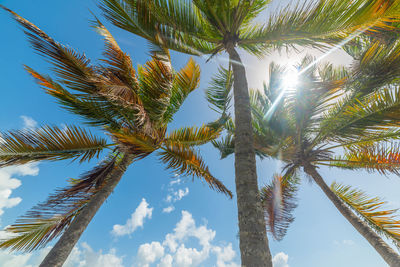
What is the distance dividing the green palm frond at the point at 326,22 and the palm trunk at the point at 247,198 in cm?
174

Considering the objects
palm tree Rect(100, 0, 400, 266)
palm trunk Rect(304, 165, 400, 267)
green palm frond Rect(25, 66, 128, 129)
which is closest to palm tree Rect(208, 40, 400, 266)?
palm trunk Rect(304, 165, 400, 267)

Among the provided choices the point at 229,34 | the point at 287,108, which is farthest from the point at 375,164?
the point at 229,34

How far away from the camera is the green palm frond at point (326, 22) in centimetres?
307

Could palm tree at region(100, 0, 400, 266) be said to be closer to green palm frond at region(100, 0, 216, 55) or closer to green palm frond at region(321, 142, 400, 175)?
green palm frond at region(100, 0, 216, 55)

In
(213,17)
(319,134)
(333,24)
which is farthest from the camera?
(319,134)

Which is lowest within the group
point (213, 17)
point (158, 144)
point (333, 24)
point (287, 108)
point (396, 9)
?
point (158, 144)

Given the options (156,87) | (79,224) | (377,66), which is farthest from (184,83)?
(377,66)

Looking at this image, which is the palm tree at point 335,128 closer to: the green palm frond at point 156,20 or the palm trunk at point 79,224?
the green palm frond at point 156,20

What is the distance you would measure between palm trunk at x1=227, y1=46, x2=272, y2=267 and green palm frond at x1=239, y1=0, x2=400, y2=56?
174cm

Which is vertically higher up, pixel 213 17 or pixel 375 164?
pixel 213 17

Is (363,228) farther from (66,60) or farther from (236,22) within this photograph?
(66,60)

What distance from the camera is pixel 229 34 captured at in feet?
15.0

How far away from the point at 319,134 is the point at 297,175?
6.71ft

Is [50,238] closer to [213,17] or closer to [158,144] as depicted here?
[158,144]
